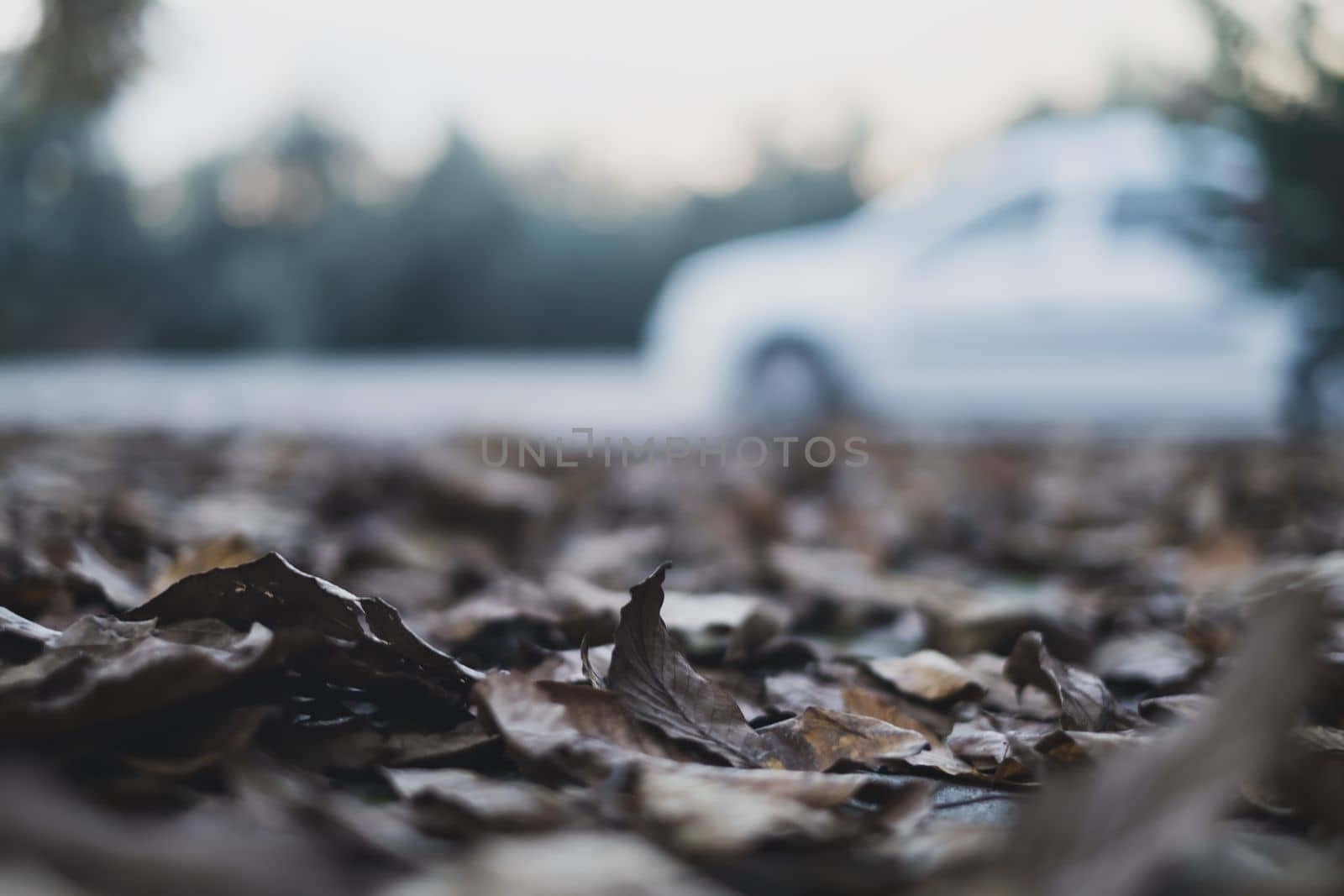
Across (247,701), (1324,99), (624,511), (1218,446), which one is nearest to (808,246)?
(1218,446)

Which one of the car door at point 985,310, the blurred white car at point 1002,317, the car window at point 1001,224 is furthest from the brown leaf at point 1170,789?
the car window at point 1001,224

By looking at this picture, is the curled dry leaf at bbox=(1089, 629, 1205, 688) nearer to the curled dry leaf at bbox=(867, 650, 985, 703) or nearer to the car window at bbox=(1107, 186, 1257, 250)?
the curled dry leaf at bbox=(867, 650, 985, 703)

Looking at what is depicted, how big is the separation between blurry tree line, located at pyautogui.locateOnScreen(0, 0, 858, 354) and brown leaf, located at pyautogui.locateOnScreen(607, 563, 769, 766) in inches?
426

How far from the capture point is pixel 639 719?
0.79 meters

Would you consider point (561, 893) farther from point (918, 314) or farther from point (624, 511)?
point (918, 314)

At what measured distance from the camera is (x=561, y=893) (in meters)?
0.46

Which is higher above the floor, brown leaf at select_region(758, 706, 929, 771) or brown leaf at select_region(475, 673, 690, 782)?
brown leaf at select_region(475, 673, 690, 782)

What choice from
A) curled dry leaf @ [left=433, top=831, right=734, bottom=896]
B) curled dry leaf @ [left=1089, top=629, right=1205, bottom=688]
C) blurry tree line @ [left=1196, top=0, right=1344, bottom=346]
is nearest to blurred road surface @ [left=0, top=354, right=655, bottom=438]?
blurry tree line @ [left=1196, top=0, right=1344, bottom=346]

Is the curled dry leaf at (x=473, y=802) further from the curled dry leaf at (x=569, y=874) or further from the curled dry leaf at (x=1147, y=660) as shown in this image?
the curled dry leaf at (x=1147, y=660)

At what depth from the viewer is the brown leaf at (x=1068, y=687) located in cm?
88

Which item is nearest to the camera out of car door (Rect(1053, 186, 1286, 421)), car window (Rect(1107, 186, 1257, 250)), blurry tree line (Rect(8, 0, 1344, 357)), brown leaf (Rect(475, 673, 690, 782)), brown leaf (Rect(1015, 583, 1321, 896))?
brown leaf (Rect(1015, 583, 1321, 896))

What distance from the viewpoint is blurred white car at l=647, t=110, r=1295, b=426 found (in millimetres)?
6465

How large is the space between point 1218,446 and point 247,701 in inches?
155

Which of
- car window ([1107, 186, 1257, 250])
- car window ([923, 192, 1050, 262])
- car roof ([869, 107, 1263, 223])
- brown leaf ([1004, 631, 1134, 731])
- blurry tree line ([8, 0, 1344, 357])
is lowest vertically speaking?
brown leaf ([1004, 631, 1134, 731])
